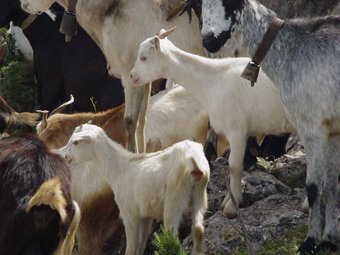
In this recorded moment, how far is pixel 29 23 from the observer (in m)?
14.3

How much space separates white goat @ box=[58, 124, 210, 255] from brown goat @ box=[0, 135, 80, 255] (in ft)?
5.86

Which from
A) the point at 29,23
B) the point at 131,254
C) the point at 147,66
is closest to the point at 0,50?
the point at 29,23

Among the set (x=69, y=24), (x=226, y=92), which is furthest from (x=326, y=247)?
(x=69, y=24)

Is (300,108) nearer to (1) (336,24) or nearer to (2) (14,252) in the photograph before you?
(1) (336,24)

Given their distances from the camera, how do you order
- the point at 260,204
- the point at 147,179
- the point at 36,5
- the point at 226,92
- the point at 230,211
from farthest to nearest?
the point at 36,5 → the point at 226,92 → the point at 260,204 → the point at 230,211 → the point at 147,179

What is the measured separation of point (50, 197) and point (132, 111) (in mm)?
4095

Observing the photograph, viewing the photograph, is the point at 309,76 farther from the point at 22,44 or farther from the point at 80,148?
the point at 22,44

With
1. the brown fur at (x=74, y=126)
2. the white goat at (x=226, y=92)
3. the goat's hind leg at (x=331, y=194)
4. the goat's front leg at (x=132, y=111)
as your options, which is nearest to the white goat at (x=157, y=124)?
the brown fur at (x=74, y=126)

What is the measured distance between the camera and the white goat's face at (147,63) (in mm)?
10906

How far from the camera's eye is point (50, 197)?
7.41 m

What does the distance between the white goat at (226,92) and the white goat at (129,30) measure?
558 mm

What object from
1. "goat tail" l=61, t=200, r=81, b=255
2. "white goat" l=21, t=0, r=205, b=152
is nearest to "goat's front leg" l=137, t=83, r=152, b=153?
"white goat" l=21, t=0, r=205, b=152

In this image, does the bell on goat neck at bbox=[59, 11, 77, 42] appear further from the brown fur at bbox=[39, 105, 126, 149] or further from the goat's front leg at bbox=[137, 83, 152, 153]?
the goat's front leg at bbox=[137, 83, 152, 153]

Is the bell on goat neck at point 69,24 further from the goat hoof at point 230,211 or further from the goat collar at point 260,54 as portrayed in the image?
the goat collar at point 260,54
